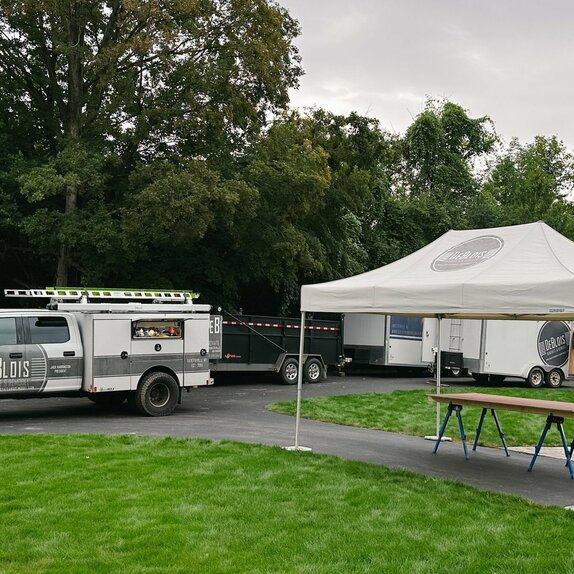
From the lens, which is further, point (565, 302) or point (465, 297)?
point (465, 297)

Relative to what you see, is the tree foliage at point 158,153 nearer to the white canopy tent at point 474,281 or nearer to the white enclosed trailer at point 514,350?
the white enclosed trailer at point 514,350

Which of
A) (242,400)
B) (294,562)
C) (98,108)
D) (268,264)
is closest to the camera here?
(294,562)

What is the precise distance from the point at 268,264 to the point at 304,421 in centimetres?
995

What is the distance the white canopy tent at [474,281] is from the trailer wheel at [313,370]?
1309cm

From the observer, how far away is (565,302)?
311 inches

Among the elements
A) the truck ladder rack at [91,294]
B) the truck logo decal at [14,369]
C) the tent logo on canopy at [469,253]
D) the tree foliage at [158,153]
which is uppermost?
the tree foliage at [158,153]

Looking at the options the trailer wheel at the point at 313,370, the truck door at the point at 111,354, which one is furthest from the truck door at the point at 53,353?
the trailer wheel at the point at 313,370

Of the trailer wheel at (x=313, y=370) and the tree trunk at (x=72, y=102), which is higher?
the tree trunk at (x=72, y=102)

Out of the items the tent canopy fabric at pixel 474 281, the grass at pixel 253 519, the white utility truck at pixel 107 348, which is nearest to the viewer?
the grass at pixel 253 519

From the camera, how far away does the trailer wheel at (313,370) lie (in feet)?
78.7

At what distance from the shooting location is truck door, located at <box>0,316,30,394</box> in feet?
43.4

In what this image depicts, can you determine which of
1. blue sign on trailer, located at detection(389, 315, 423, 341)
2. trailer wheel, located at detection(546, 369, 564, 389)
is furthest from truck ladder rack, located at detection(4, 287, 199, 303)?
trailer wheel, located at detection(546, 369, 564, 389)

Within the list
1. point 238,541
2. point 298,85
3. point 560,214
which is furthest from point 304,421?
point 560,214

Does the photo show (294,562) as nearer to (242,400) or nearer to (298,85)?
(242,400)
